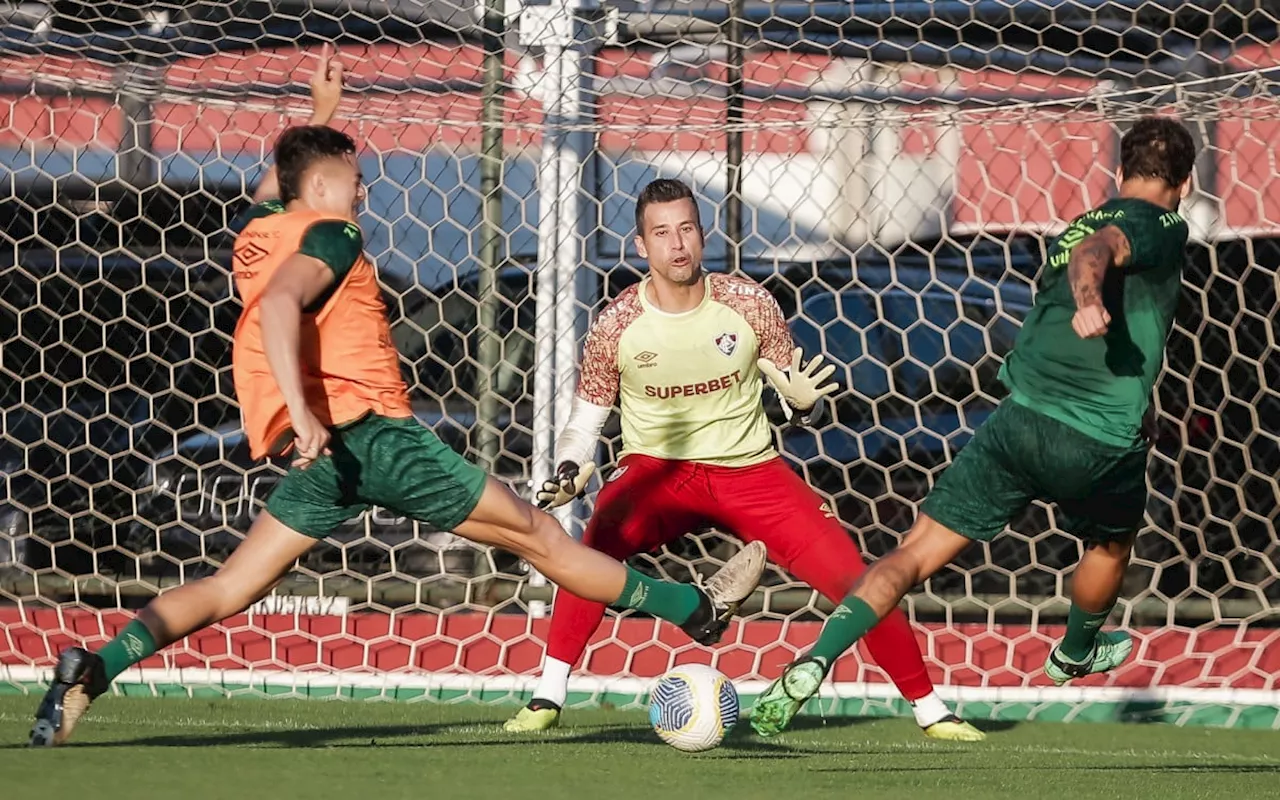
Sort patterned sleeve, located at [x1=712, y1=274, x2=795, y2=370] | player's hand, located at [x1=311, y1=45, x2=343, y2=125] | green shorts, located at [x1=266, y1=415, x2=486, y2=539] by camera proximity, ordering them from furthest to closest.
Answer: patterned sleeve, located at [x1=712, y1=274, x2=795, y2=370]
player's hand, located at [x1=311, y1=45, x2=343, y2=125]
green shorts, located at [x1=266, y1=415, x2=486, y2=539]

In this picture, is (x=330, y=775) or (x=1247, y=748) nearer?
(x=330, y=775)

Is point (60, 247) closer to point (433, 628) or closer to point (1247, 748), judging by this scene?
point (433, 628)

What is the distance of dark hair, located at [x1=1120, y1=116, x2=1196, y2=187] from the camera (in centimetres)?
532

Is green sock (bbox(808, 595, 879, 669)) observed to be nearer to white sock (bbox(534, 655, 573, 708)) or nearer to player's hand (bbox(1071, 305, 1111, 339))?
player's hand (bbox(1071, 305, 1111, 339))

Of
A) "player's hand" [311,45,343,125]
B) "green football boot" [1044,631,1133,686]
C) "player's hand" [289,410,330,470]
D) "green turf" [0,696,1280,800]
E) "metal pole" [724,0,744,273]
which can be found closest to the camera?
"player's hand" [289,410,330,470]

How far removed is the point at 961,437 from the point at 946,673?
43.3 inches

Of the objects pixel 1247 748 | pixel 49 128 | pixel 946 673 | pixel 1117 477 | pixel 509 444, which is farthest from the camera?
pixel 49 128

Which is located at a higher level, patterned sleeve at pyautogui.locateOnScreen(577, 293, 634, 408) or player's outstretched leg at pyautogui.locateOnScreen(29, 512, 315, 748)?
patterned sleeve at pyautogui.locateOnScreen(577, 293, 634, 408)

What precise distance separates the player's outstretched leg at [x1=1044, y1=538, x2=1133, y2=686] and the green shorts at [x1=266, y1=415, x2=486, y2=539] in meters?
1.80

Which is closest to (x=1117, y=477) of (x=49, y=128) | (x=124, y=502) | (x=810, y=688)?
(x=810, y=688)

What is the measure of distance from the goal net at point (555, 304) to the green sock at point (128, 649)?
88.0 inches

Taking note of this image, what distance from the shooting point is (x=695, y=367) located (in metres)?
6.49

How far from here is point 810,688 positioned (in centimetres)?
500

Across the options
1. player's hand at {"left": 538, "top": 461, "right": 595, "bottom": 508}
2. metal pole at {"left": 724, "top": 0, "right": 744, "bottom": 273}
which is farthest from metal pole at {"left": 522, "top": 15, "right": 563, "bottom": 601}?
player's hand at {"left": 538, "top": 461, "right": 595, "bottom": 508}
